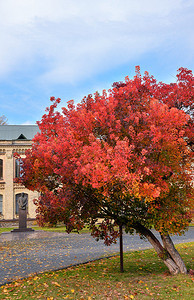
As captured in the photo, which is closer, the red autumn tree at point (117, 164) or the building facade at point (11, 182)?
the red autumn tree at point (117, 164)

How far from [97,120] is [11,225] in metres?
30.2

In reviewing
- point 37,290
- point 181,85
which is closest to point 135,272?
point 37,290

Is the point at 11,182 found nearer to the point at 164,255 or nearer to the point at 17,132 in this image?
the point at 17,132

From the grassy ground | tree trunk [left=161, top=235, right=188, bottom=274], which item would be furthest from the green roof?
tree trunk [left=161, top=235, right=188, bottom=274]

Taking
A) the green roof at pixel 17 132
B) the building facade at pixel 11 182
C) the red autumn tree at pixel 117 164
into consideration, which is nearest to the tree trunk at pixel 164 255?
the red autumn tree at pixel 117 164

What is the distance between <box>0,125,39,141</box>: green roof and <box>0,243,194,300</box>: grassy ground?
29260mm

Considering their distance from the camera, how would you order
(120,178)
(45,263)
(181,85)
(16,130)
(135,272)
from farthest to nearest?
(16,130) → (45,263) → (181,85) → (135,272) → (120,178)

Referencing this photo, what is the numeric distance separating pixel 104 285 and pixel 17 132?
3276 centimetres

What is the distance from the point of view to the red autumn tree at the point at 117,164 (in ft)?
20.9

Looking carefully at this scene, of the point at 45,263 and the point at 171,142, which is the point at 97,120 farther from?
the point at 45,263

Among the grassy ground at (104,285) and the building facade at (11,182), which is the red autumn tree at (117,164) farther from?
the building facade at (11,182)

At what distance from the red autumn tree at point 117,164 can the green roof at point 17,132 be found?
2987 cm

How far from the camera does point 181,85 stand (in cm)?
1057

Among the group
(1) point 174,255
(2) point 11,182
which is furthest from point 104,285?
(2) point 11,182
